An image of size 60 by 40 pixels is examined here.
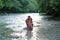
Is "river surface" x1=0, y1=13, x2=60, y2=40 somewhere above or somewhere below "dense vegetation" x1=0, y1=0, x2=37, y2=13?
above

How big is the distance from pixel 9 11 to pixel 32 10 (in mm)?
17263

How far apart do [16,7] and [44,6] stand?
83.0 feet

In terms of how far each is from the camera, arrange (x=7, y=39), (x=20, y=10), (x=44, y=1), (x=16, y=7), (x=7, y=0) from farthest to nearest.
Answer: (x=20, y=10)
(x=16, y=7)
(x=7, y=0)
(x=44, y=1)
(x=7, y=39)

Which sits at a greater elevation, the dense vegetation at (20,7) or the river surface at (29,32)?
the river surface at (29,32)

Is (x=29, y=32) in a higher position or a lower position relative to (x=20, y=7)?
higher

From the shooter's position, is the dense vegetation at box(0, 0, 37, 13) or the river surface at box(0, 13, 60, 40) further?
the dense vegetation at box(0, 0, 37, 13)

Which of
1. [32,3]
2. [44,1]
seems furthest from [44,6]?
[32,3]

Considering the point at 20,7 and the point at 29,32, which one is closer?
the point at 29,32

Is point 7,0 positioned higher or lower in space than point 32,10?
higher

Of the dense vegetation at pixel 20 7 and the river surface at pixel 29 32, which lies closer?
the river surface at pixel 29 32

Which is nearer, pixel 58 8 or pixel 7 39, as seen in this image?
pixel 7 39

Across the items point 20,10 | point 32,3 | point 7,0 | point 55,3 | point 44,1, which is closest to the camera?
point 55,3

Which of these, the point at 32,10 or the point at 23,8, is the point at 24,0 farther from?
the point at 32,10

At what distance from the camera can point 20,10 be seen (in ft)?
233
